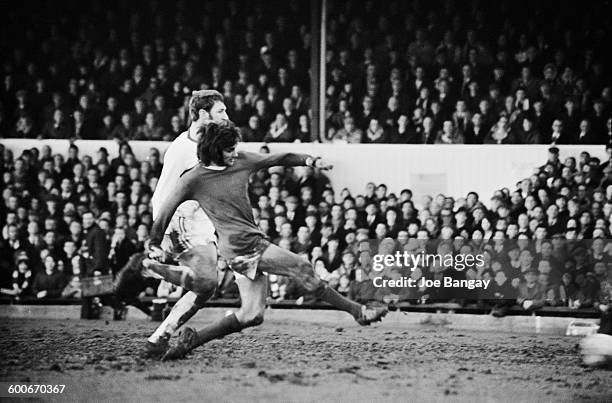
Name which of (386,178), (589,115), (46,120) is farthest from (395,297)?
(46,120)

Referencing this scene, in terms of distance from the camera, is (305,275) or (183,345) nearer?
(183,345)

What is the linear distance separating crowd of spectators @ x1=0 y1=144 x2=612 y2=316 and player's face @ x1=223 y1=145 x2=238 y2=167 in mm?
856

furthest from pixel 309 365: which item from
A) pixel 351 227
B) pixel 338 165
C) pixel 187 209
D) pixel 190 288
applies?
pixel 338 165

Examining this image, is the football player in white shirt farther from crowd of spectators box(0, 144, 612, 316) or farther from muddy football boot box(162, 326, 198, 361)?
crowd of spectators box(0, 144, 612, 316)

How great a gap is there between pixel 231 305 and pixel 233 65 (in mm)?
1654

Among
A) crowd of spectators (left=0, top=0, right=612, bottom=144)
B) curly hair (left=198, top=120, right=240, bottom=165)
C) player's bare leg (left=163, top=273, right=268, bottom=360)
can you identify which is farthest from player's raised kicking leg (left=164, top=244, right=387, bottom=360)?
crowd of spectators (left=0, top=0, right=612, bottom=144)

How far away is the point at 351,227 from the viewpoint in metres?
5.66

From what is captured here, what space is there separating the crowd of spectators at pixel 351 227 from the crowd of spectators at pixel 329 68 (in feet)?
0.95

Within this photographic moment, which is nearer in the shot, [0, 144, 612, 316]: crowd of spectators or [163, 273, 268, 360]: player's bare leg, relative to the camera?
[163, 273, 268, 360]: player's bare leg

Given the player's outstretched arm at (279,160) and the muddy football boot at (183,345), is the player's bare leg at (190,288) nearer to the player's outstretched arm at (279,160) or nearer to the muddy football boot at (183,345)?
the muddy football boot at (183,345)

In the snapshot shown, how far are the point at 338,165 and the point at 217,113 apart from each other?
1.20 metres

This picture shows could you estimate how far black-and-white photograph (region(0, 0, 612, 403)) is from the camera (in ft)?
17.3

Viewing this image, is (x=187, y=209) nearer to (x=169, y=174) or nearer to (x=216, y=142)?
(x=169, y=174)

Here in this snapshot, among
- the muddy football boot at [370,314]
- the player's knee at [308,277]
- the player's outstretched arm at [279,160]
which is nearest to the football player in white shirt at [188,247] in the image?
the player's outstretched arm at [279,160]
